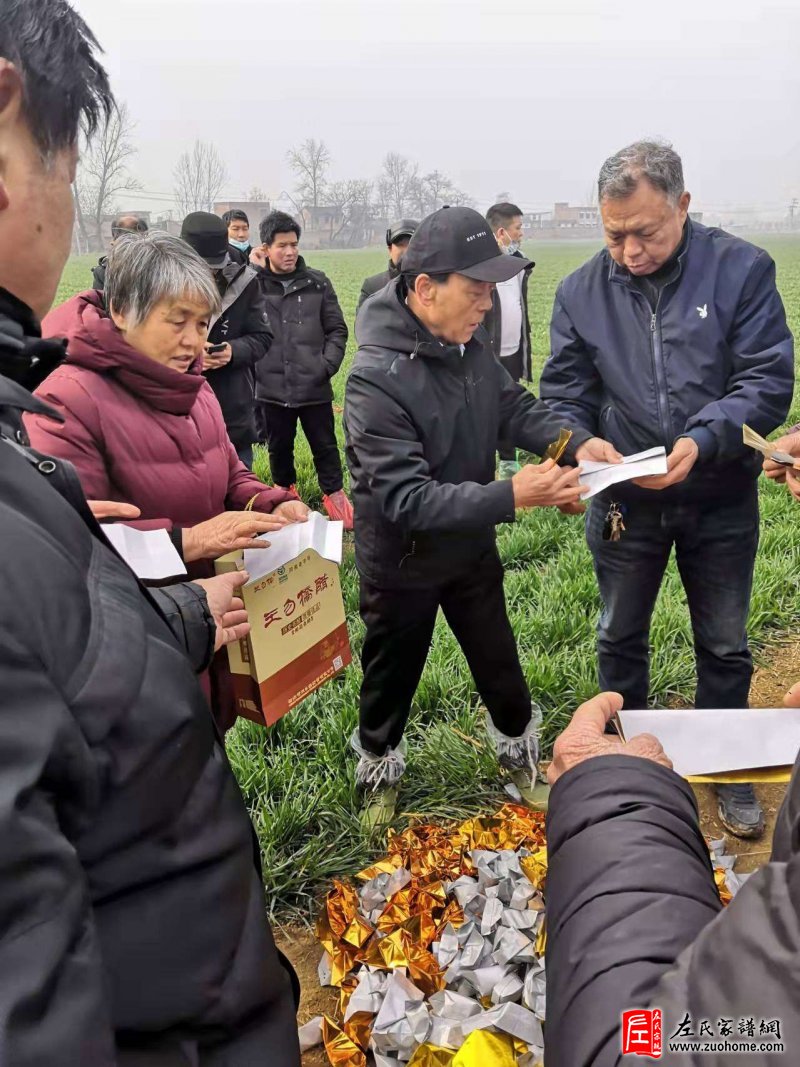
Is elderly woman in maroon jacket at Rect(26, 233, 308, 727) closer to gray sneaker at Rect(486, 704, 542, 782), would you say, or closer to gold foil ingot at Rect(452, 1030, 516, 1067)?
gold foil ingot at Rect(452, 1030, 516, 1067)

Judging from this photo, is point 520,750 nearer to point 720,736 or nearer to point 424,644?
point 424,644

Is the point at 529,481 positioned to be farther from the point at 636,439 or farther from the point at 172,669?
the point at 172,669

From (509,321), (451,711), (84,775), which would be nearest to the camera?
(84,775)

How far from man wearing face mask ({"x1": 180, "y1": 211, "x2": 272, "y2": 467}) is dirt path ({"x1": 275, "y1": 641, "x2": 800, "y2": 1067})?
298cm

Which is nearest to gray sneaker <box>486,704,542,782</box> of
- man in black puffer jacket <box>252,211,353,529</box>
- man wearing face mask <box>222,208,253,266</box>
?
man in black puffer jacket <box>252,211,353,529</box>

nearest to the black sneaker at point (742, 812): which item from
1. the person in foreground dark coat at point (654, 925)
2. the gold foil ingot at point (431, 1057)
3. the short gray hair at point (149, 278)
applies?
the gold foil ingot at point (431, 1057)

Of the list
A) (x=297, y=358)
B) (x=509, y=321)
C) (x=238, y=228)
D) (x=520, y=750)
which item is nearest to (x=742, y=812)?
(x=520, y=750)

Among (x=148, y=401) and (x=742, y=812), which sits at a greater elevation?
(x=148, y=401)

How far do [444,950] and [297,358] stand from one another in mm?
4335

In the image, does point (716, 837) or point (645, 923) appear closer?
point (645, 923)

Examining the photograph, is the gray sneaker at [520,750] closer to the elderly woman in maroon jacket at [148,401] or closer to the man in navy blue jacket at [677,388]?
the man in navy blue jacket at [677,388]

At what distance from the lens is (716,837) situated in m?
2.83

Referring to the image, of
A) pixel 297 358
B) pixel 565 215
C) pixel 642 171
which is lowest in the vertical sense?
pixel 297 358

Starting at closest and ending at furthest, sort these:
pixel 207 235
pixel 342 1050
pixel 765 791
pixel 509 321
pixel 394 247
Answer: pixel 342 1050 → pixel 765 791 → pixel 207 235 → pixel 394 247 → pixel 509 321
